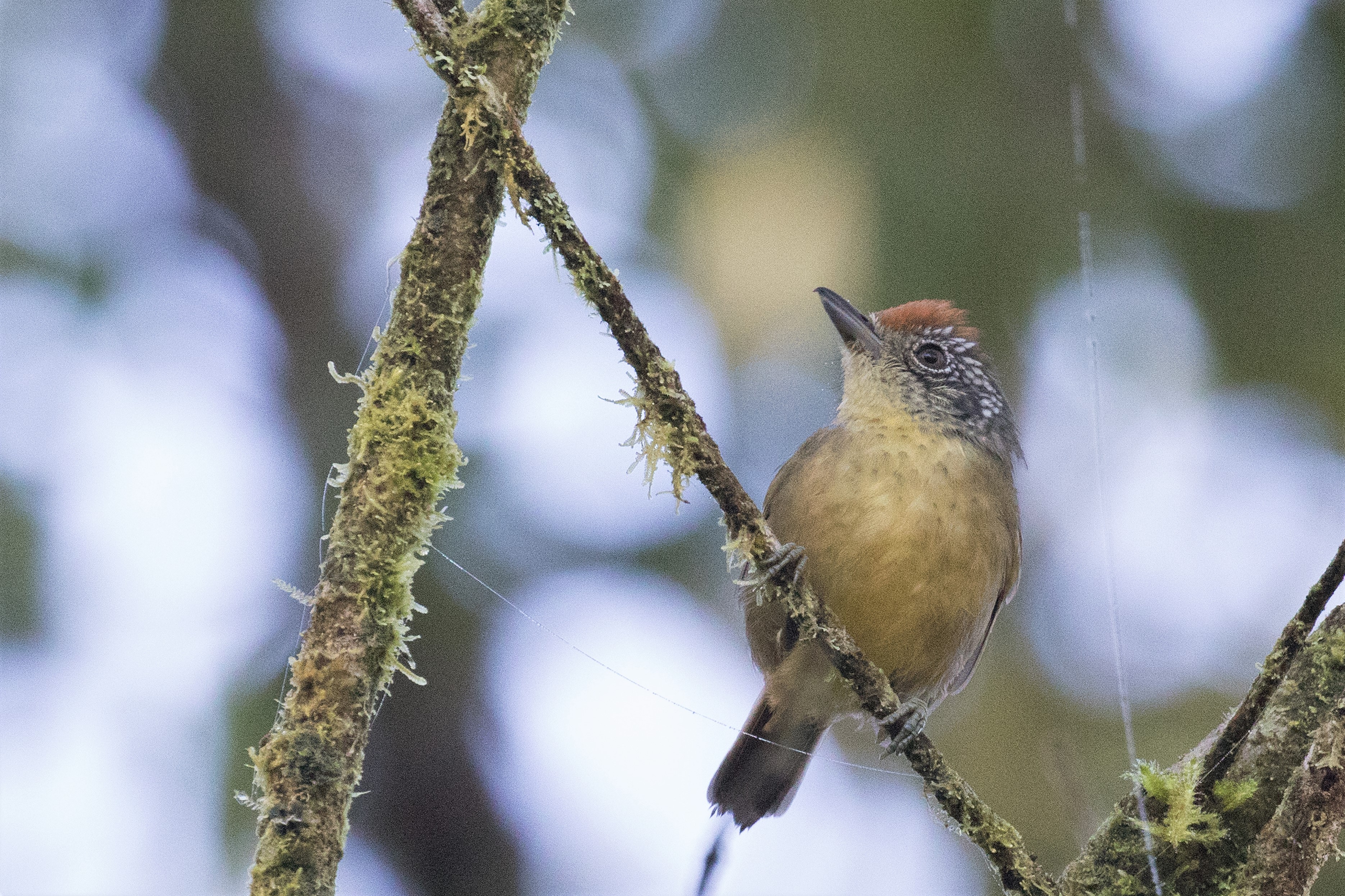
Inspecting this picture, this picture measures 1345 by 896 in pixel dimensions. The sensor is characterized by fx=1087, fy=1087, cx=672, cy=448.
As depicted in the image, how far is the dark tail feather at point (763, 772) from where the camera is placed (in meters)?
3.83

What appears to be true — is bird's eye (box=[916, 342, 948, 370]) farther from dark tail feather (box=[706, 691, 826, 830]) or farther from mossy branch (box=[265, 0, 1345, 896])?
mossy branch (box=[265, 0, 1345, 896])

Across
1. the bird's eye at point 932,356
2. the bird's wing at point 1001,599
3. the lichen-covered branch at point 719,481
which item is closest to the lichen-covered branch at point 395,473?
the lichen-covered branch at point 719,481

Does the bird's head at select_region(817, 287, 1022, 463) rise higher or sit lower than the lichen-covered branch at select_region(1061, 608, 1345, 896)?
higher

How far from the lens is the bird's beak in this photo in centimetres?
413

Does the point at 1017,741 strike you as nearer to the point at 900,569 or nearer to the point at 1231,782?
the point at 900,569

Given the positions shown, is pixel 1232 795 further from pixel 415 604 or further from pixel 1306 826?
pixel 415 604

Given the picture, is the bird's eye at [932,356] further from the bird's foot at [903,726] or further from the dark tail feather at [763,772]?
the bird's foot at [903,726]

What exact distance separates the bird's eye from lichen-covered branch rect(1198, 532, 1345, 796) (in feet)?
6.43

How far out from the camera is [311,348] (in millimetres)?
4797

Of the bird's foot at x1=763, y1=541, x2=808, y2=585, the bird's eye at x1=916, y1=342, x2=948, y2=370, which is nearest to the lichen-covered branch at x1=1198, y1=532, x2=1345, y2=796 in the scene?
the bird's foot at x1=763, y1=541, x2=808, y2=585

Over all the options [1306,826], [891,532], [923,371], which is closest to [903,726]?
[1306,826]

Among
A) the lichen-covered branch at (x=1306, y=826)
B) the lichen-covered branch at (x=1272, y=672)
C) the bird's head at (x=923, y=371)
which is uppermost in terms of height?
the bird's head at (x=923, y=371)

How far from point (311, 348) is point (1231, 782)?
153 inches

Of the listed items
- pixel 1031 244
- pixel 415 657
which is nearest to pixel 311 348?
pixel 415 657
